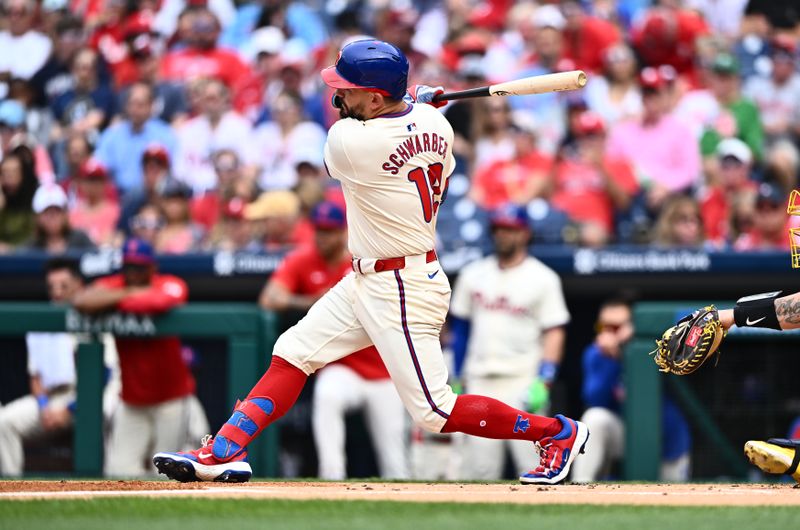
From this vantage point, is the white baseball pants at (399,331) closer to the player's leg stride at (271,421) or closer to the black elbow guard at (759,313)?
the player's leg stride at (271,421)

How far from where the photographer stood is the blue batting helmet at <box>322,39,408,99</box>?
5.09 metres

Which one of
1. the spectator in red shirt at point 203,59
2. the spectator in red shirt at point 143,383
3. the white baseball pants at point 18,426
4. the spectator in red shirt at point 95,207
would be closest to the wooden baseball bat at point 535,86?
the spectator in red shirt at point 143,383

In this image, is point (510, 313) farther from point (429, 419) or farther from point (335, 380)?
point (429, 419)

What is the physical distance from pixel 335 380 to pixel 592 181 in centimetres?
241

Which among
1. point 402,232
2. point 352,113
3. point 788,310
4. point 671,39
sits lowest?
point 788,310

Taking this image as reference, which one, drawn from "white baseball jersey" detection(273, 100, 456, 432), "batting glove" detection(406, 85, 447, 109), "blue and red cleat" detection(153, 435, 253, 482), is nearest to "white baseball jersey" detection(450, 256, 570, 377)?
"batting glove" detection(406, 85, 447, 109)

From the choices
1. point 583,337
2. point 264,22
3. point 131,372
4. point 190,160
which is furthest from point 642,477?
point 264,22

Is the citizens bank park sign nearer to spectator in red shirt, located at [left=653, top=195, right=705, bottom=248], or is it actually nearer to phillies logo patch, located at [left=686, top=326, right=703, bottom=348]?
spectator in red shirt, located at [left=653, top=195, right=705, bottom=248]

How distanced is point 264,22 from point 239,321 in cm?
435

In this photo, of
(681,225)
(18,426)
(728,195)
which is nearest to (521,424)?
(681,225)

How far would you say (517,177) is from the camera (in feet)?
30.7

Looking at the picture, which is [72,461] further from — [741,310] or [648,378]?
[741,310]

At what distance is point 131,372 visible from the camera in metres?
8.05

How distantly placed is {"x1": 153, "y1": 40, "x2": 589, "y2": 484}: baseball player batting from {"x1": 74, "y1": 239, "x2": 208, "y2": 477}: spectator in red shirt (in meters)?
2.71
